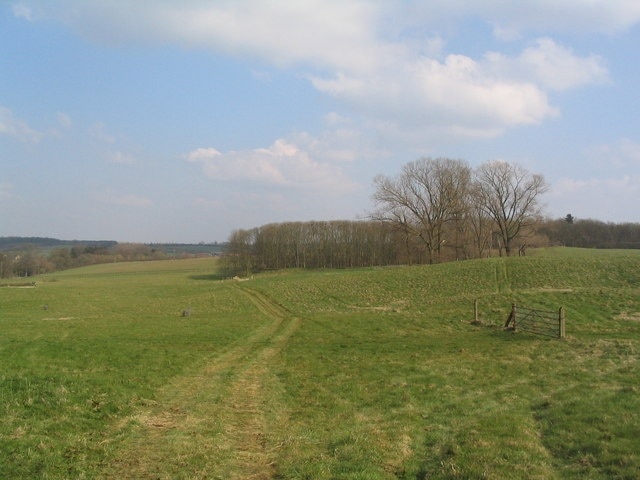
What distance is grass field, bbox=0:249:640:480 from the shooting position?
734 centimetres

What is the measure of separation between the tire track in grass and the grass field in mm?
41

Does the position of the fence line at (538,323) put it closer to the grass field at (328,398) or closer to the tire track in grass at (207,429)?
the grass field at (328,398)

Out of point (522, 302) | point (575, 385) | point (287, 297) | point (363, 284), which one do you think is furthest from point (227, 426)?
point (363, 284)

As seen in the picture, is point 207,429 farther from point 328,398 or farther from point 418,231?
point 418,231

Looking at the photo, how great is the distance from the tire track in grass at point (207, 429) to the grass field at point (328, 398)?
0.04 meters

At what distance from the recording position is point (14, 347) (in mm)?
16516

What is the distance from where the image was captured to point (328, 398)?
11875 mm

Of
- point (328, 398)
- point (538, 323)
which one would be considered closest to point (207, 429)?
point (328, 398)

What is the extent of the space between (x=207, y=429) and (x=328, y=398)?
3.65 m

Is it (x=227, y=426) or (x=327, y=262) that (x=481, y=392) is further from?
(x=327, y=262)

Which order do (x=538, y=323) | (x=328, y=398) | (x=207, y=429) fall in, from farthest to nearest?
(x=538, y=323) < (x=328, y=398) < (x=207, y=429)

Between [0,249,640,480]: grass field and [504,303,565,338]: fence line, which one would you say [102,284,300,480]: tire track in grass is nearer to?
[0,249,640,480]: grass field

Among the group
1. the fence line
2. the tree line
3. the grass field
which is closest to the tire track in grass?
the grass field

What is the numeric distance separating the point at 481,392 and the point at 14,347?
15361 mm
